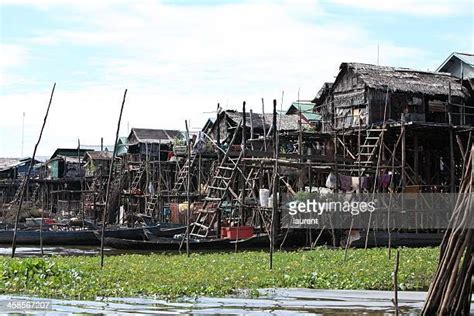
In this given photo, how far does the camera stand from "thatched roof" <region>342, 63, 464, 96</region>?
35094mm

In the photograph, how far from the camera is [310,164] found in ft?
99.8

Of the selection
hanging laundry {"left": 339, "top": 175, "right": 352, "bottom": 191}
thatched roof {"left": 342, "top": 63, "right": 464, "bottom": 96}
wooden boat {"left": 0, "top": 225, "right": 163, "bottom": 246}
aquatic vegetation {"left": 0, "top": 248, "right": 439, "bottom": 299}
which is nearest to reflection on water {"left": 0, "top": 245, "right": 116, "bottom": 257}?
wooden boat {"left": 0, "top": 225, "right": 163, "bottom": 246}

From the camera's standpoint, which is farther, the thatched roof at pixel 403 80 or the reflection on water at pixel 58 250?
the thatched roof at pixel 403 80

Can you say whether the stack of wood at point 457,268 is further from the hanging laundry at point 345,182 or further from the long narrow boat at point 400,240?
the hanging laundry at point 345,182

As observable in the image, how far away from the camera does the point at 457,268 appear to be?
11.7 meters

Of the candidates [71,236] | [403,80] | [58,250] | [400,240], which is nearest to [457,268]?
[400,240]

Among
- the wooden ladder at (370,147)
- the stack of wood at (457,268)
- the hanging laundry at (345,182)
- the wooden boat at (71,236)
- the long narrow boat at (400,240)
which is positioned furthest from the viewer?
the wooden boat at (71,236)

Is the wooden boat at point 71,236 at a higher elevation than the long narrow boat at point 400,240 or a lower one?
lower

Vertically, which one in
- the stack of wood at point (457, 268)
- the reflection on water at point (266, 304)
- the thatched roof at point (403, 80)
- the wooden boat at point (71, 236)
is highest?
the thatched roof at point (403, 80)

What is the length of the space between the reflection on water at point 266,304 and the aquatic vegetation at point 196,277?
2.09 feet

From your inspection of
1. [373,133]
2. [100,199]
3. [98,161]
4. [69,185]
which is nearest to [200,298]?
[373,133]

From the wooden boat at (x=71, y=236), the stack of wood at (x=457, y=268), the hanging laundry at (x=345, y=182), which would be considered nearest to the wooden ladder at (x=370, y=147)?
the hanging laundry at (x=345, y=182)

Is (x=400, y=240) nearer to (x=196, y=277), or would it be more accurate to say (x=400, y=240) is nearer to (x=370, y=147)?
(x=370, y=147)

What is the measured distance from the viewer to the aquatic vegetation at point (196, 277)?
15688mm
